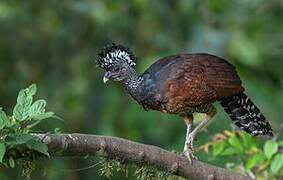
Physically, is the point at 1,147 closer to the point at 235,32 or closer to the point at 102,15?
Answer: the point at 102,15

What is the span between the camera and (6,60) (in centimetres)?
661

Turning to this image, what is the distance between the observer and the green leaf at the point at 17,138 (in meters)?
2.35

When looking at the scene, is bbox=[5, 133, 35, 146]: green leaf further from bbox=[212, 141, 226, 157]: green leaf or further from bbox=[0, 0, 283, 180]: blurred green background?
bbox=[0, 0, 283, 180]: blurred green background

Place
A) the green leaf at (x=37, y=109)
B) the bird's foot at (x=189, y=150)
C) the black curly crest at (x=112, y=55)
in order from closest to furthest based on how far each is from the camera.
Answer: the green leaf at (x=37, y=109)
the bird's foot at (x=189, y=150)
the black curly crest at (x=112, y=55)

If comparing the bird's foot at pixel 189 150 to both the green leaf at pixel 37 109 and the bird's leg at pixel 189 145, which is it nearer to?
the bird's leg at pixel 189 145

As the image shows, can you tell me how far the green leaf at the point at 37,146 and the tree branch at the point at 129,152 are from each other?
0.31 feet

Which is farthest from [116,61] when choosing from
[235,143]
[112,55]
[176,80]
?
[235,143]

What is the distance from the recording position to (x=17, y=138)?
2.37 m

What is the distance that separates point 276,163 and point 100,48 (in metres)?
Result: 3.48

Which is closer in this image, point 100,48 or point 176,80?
point 176,80

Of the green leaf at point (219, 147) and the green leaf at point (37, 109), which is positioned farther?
the green leaf at point (219, 147)

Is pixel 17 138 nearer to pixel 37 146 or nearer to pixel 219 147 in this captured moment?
pixel 37 146

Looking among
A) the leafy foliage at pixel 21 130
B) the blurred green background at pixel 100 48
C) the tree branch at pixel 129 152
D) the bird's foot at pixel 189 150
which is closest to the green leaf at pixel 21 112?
the leafy foliage at pixel 21 130

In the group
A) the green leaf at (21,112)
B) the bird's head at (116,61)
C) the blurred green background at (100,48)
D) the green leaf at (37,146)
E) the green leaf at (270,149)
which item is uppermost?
the blurred green background at (100,48)
